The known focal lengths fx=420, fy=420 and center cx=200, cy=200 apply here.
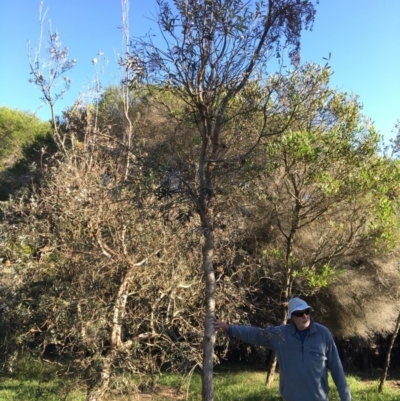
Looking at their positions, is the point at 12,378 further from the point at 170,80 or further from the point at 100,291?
the point at 170,80

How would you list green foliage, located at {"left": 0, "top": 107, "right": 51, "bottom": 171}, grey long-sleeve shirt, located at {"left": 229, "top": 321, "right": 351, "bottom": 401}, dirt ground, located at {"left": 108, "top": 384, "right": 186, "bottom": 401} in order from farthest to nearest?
1. green foliage, located at {"left": 0, "top": 107, "right": 51, "bottom": 171}
2. dirt ground, located at {"left": 108, "top": 384, "right": 186, "bottom": 401}
3. grey long-sleeve shirt, located at {"left": 229, "top": 321, "right": 351, "bottom": 401}

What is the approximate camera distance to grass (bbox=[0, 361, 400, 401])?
6.15 meters

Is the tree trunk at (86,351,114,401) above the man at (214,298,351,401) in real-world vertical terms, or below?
below

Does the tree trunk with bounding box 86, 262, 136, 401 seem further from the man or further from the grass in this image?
the man

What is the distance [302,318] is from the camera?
2914 mm

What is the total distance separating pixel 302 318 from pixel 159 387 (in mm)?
5733

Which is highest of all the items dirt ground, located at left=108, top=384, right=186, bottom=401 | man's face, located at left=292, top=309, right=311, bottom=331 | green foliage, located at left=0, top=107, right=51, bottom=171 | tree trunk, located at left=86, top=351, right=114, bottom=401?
green foliage, located at left=0, top=107, right=51, bottom=171

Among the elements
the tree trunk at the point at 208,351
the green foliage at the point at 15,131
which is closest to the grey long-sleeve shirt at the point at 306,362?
the tree trunk at the point at 208,351

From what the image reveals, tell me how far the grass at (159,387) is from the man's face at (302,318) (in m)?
3.46

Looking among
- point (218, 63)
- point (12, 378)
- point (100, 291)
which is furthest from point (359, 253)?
point (12, 378)

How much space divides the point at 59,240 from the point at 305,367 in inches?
201

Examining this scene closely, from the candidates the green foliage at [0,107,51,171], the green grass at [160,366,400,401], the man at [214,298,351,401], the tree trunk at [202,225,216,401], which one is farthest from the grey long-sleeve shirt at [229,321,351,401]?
the green foliage at [0,107,51,171]

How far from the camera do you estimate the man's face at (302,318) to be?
2.90m

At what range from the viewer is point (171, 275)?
6773 mm
